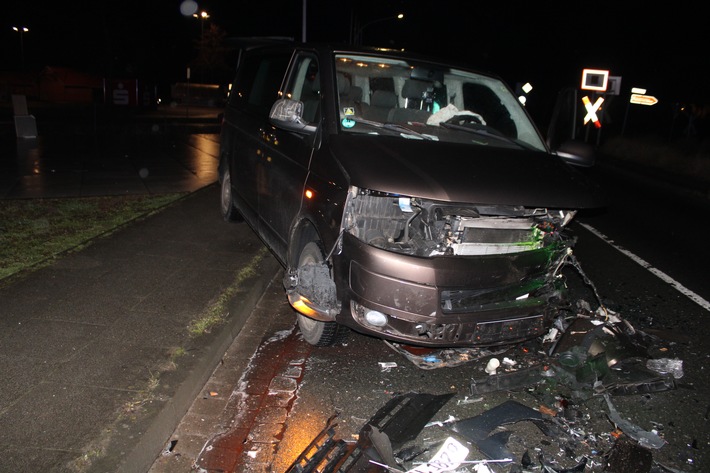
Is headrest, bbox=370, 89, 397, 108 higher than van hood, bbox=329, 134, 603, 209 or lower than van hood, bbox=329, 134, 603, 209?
higher

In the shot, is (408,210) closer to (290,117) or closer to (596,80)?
(290,117)

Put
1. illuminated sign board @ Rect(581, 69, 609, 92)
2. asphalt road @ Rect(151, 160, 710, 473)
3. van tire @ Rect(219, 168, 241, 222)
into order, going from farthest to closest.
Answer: illuminated sign board @ Rect(581, 69, 609, 92) → van tire @ Rect(219, 168, 241, 222) → asphalt road @ Rect(151, 160, 710, 473)

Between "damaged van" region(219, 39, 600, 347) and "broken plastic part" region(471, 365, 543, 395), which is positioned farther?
"broken plastic part" region(471, 365, 543, 395)

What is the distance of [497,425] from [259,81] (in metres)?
4.33

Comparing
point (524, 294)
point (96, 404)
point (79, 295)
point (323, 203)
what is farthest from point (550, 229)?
point (79, 295)

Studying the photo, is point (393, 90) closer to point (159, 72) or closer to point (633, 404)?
point (633, 404)

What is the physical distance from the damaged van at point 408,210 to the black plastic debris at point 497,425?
17.8 inches

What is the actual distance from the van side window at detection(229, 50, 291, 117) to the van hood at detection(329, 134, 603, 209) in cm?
176

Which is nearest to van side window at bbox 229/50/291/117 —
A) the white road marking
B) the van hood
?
the van hood

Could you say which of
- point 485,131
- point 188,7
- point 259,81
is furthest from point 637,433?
point 188,7

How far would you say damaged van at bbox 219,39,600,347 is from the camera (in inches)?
141

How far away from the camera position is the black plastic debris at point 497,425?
3.35 metres

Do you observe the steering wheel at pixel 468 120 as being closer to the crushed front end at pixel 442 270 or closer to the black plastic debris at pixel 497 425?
the crushed front end at pixel 442 270

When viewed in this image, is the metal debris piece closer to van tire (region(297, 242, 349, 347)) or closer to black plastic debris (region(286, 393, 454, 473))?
black plastic debris (region(286, 393, 454, 473))
